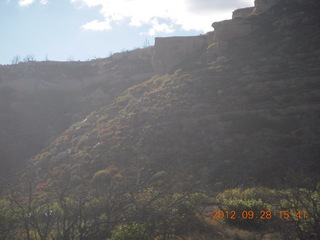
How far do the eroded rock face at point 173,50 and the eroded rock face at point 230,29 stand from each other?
2.90m

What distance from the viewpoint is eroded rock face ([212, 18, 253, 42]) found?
1141 inches

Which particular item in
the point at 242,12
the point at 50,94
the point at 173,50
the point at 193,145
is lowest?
the point at 193,145

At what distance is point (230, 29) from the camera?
1146 inches

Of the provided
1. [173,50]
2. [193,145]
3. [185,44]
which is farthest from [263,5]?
[193,145]

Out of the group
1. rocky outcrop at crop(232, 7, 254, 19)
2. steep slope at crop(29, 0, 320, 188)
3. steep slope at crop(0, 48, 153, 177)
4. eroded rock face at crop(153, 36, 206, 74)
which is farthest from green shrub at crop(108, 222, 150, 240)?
rocky outcrop at crop(232, 7, 254, 19)

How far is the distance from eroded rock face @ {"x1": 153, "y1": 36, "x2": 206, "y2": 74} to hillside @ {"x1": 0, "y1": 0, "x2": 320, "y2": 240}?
13 cm

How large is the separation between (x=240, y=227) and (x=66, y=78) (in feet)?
122

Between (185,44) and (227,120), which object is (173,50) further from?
(227,120)

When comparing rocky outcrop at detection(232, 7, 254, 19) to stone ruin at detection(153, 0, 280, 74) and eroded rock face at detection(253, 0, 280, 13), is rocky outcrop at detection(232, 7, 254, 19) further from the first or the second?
eroded rock face at detection(253, 0, 280, 13)

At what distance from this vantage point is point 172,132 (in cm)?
1945

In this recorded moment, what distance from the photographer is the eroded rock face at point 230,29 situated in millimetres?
28984

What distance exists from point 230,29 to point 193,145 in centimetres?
1536

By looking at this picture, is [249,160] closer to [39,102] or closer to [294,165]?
[294,165]

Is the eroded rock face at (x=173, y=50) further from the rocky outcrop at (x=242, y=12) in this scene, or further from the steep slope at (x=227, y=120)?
the rocky outcrop at (x=242, y=12)
